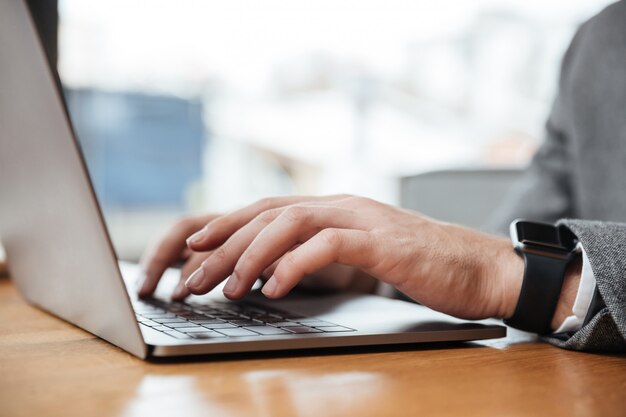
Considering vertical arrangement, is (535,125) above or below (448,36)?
below

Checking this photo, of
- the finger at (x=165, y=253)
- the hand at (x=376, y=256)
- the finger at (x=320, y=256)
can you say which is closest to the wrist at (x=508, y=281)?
the hand at (x=376, y=256)

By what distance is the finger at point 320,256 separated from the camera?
0.52 meters

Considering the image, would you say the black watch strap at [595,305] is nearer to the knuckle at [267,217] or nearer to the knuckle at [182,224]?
the knuckle at [267,217]

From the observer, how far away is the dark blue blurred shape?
3.77 metres

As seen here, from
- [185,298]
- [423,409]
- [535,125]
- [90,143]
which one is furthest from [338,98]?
[423,409]

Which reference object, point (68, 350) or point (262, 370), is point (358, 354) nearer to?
point (262, 370)

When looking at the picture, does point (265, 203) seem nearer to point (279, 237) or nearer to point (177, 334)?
point (279, 237)

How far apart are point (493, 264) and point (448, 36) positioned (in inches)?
153

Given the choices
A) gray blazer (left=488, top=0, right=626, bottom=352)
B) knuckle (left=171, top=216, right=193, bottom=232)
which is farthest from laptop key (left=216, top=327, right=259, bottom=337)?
gray blazer (left=488, top=0, right=626, bottom=352)

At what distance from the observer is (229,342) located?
1.42 ft

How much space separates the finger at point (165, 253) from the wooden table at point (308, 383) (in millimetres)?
206

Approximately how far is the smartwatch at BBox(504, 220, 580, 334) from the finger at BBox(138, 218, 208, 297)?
1.21ft

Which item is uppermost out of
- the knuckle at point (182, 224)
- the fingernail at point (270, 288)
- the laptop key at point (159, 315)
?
the fingernail at point (270, 288)

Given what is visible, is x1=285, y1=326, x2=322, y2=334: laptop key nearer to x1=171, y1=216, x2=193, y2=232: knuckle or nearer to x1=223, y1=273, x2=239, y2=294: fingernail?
x1=223, y1=273, x2=239, y2=294: fingernail
